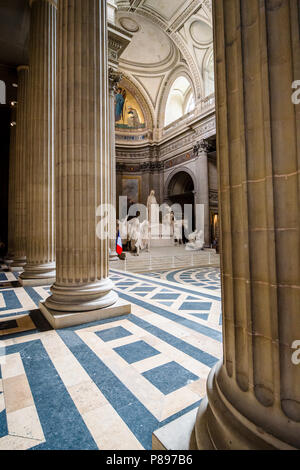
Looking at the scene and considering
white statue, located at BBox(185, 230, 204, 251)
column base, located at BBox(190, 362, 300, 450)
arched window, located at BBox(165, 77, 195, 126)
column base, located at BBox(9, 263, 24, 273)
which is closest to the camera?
column base, located at BBox(190, 362, 300, 450)

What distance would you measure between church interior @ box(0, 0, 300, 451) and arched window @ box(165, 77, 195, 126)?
55.4ft

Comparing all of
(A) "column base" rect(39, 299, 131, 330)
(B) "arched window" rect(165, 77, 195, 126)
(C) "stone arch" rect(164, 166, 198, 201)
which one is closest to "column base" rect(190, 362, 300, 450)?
(A) "column base" rect(39, 299, 131, 330)

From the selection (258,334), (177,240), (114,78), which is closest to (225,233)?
(258,334)

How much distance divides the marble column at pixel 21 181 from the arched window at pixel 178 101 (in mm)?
16576

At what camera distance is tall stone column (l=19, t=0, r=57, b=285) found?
5.82 meters

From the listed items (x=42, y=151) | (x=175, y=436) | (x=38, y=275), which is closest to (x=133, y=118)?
(x=42, y=151)

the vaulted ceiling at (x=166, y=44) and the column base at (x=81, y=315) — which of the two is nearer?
the column base at (x=81, y=315)

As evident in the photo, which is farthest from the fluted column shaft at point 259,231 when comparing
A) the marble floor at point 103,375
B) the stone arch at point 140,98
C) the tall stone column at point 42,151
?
the stone arch at point 140,98

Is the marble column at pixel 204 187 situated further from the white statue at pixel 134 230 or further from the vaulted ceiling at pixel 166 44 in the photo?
the white statue at pixel 134 230

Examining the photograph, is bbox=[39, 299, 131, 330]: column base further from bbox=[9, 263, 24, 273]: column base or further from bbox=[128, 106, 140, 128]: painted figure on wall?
bbox=[128, 106, 140, 128]: painted figure on wall

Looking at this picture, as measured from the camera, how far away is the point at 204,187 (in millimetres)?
18125

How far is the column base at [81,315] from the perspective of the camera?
3164 mm

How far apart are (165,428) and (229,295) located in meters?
0.76

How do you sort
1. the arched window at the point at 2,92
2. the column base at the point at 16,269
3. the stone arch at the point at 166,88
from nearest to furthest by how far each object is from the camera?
1. the column base at the point at 16,269
2. the arched window at the point at 2,92
3. the stone arch at the point at 166,88
